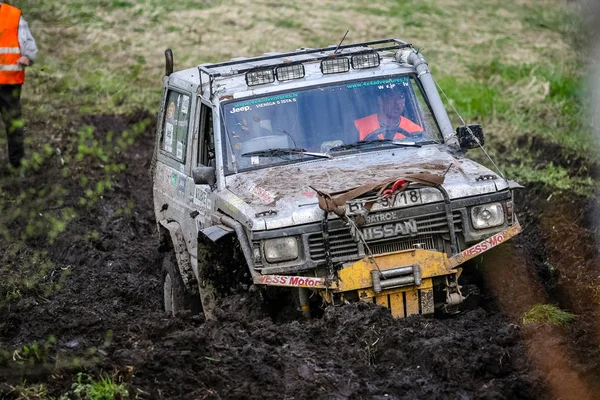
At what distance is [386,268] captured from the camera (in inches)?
293

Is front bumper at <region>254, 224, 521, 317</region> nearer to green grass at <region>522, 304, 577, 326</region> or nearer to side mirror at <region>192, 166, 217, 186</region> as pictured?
green grass at <region>522, 304, 577, 326</region>

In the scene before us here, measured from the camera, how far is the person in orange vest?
43.8ft

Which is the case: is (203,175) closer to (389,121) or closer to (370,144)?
(370,144)

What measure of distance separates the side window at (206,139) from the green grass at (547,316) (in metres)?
2.77

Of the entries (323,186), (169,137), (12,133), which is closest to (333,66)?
(323,186)

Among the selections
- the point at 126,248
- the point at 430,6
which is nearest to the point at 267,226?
the point at 126,248

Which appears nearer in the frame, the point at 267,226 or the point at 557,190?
the point at 267,226

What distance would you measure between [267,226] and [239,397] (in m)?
1.53

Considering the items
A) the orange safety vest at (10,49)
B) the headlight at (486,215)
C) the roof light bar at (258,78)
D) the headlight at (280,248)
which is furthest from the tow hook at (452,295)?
the orange safety vest at (10,49)

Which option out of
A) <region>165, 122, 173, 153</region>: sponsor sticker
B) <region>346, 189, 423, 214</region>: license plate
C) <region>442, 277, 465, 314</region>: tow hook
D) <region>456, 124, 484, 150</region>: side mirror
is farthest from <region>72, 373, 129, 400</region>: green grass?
<region>165, 122, 173, 153</region>: sponsor sticker

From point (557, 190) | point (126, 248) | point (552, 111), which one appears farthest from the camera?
point (552, 111)

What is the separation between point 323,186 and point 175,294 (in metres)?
1.98

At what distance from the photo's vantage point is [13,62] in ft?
44.3

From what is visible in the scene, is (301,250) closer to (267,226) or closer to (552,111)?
(267,226)
